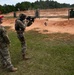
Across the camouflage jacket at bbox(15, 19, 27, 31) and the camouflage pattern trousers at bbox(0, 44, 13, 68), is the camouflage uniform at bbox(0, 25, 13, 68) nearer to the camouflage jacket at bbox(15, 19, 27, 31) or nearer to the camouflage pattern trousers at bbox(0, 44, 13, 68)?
the camouflage pattern trousers at bbox(0, 44, 13, 68)

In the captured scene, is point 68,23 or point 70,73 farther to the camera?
point 68,23

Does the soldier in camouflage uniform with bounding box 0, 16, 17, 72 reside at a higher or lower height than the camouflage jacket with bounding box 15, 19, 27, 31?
lower

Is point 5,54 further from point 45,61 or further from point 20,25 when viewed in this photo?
point 45,61

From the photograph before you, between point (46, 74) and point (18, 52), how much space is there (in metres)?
3.57

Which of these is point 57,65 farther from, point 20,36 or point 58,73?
point 20,36

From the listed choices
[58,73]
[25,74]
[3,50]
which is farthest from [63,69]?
[3,50]

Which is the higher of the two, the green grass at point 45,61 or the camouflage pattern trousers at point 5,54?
the camouflage pattern trousers at point 5,54

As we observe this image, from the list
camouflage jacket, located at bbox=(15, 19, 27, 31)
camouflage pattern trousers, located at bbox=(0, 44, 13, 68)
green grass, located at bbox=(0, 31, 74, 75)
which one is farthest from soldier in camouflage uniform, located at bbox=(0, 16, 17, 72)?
camouflage jacket, located at bbox=(15, 19, 27, 31)

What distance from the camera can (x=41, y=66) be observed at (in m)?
8.56

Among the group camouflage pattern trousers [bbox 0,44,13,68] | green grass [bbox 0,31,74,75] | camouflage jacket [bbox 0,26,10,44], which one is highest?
Answer: camouflage jacket [bbox 0,26,10,44]

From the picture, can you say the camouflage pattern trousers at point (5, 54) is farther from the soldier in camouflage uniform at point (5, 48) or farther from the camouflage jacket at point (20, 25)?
the camouflage jacket at point (20, 25)

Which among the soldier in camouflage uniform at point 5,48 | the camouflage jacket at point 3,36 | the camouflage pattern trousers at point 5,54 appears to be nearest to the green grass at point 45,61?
the soldier in camouflage uniform at point 5,48

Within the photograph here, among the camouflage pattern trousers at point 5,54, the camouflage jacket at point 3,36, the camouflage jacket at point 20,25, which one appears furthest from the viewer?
the camouflage jacket at point 20,25

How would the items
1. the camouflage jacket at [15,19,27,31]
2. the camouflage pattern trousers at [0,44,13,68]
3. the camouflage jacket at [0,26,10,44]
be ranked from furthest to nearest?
the camouflage jacket at [15,19,27,31] < the camouflage pattern trousers at [0,44,13,68] < the camouflage jacket at [0,26,10,44]
